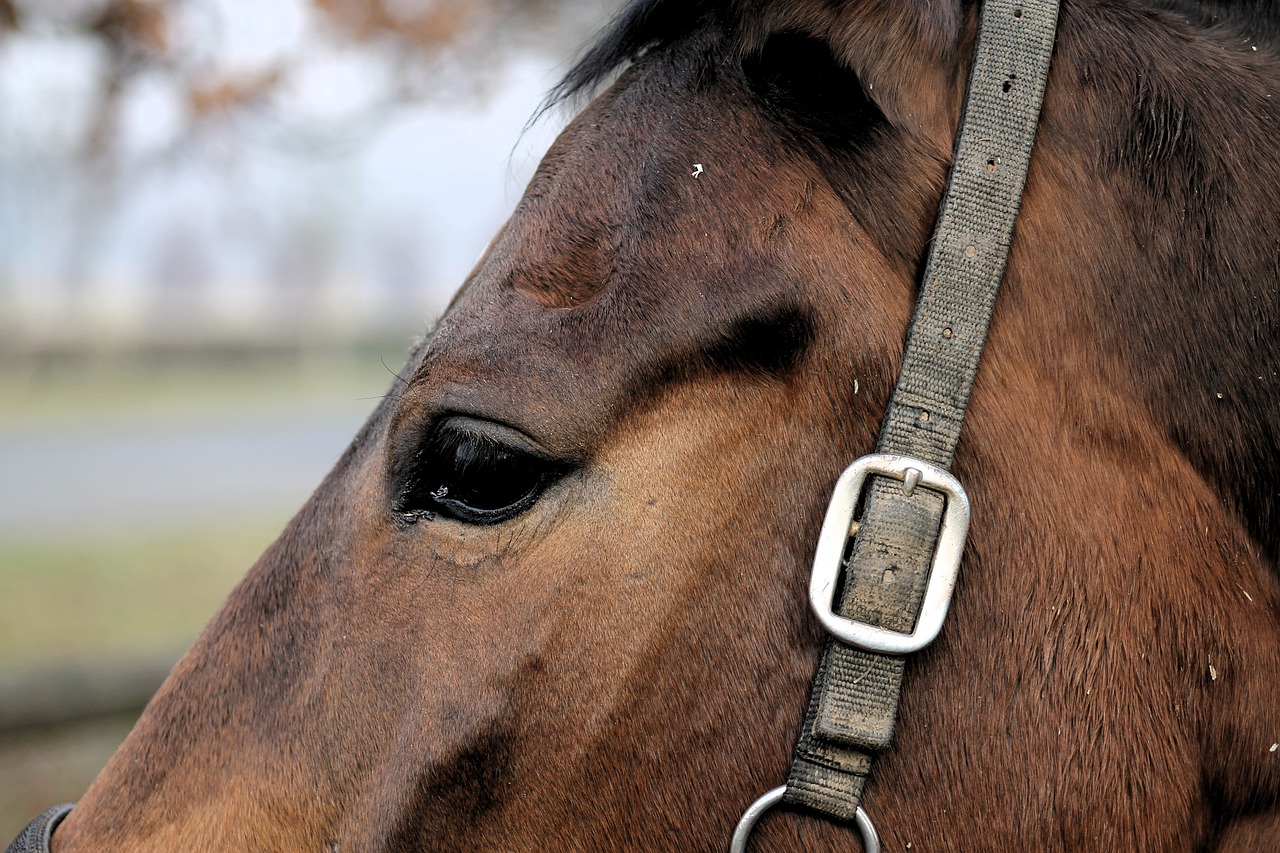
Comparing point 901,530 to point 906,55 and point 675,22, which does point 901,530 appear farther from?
point 675,22

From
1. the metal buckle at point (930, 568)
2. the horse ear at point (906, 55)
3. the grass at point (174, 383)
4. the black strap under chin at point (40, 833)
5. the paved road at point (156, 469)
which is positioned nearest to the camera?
the metal buckle at point (930, 568)

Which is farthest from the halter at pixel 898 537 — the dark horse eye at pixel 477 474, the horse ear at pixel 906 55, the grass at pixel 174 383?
the grass at pixel 174 383

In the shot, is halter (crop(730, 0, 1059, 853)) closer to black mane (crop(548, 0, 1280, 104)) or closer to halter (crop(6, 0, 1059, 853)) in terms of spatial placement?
halter (crop(6, 0, 1059, 853))

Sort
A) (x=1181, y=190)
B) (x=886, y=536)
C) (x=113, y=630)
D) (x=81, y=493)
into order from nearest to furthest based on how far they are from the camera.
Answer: (x=886, y=536), (x=1181, y=190), (x=113, y=630), (x=81, y=493)

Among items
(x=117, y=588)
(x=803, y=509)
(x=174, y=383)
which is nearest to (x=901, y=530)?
(x=803, y=509)

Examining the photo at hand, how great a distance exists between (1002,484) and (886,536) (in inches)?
6.5

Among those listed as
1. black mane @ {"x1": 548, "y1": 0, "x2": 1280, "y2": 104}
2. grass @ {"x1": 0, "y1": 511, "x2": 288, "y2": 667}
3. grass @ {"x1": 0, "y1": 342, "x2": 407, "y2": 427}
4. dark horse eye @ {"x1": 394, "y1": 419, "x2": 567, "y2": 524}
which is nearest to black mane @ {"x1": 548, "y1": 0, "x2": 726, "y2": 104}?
black mane @ {"x1": 548, "y1": 0, "x2": 1280, "y2": 104}

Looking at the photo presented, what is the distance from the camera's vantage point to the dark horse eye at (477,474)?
1310 mm

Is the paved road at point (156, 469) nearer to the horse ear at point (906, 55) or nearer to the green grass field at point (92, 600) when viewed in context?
the green grass field at point (92, 600)

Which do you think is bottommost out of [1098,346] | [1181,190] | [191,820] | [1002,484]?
[191,820]

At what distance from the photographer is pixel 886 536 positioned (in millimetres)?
1231

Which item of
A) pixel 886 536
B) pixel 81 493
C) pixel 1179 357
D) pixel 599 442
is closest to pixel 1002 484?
pixel 886 536

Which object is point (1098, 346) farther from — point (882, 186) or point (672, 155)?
point (672, 155)

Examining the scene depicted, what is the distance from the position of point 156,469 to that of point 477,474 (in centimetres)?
1253
